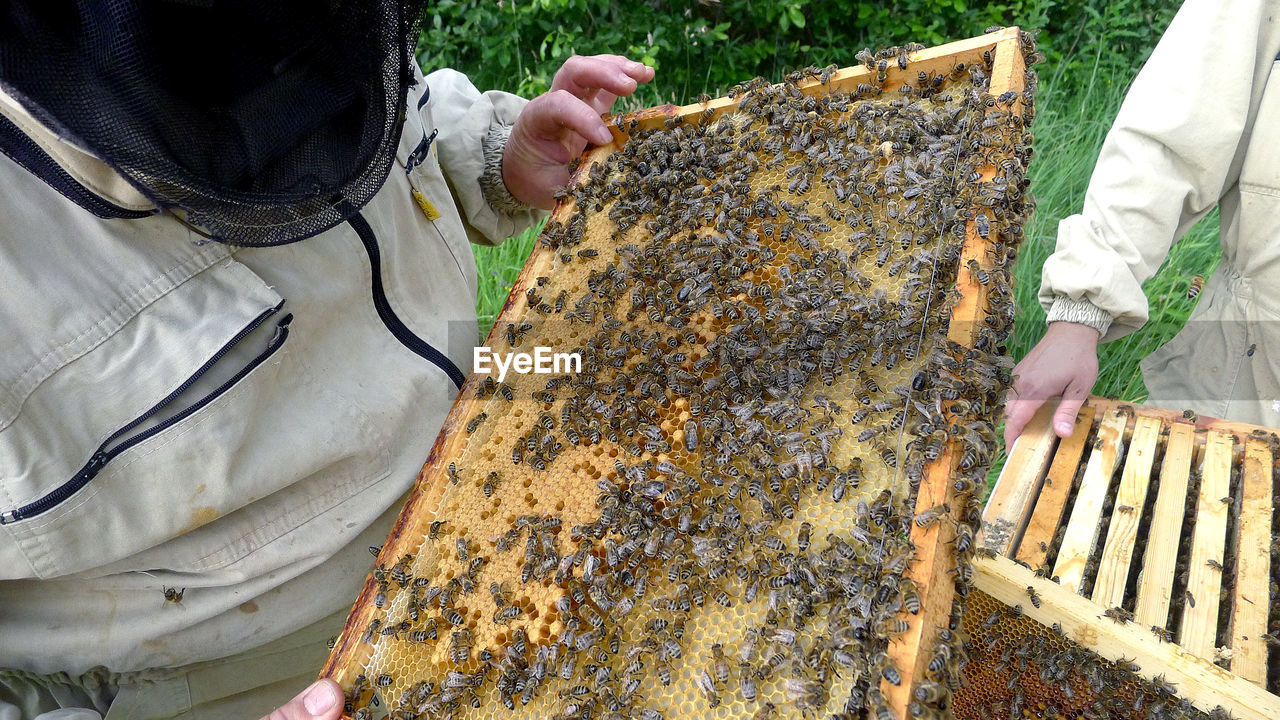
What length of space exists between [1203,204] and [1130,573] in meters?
1.77

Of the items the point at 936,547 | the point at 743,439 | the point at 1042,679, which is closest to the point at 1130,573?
the point at 1042,679

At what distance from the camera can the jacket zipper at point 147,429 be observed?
5.47 ft

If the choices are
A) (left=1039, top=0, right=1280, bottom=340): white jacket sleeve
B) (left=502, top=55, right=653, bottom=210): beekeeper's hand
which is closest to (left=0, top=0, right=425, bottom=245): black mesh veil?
(left=502, top=55, right=653, bottom=210): beekeeper's hand

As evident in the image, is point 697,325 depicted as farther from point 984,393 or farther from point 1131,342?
point 1131,342

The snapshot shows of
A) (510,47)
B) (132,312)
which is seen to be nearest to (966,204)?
(132,312)

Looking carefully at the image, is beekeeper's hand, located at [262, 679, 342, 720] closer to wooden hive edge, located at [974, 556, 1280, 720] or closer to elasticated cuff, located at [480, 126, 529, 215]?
wooden hive edge, located at [974, 556, 1280, 720]

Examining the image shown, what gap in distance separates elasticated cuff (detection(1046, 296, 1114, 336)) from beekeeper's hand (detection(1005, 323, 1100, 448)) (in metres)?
0.05

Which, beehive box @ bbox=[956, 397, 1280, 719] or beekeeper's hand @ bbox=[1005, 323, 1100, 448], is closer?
beehive box @ bbox=[956, 397, 1280, 719]

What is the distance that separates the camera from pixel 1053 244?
4.96 meters

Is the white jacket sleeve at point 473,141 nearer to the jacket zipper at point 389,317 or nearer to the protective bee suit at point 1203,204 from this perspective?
the jacket zipper at point 389,317

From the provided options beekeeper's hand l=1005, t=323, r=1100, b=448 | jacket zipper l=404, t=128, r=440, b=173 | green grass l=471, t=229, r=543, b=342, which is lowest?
green grass l=471, t=229, r=543, b=342

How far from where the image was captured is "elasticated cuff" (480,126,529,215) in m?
3.31

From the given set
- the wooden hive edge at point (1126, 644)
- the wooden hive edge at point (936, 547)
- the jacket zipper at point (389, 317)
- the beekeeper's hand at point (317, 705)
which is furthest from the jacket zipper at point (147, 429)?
the wooden hive edge at point (1126, 644)

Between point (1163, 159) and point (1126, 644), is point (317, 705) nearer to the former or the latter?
point (1126, 644)
